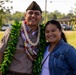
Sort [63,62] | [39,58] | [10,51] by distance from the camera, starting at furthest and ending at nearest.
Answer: [10,51] < [39,58] < [63,62]

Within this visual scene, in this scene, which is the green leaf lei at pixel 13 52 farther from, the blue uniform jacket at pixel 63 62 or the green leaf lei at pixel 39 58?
the blue uniform jacket at pixel 63 62

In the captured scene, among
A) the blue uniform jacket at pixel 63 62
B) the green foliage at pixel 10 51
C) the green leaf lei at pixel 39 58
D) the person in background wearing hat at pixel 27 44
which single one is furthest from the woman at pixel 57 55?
the green foliage at pixel 10 51

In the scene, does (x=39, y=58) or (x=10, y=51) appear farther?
(x=10, y=51)

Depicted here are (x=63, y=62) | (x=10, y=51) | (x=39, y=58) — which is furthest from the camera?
(x=10, y=51)

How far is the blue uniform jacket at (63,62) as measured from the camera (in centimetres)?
369

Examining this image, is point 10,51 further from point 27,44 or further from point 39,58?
point 39,58

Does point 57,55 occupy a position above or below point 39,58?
above

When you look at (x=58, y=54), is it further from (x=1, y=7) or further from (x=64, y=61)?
(x=1, y=7)

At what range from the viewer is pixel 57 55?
3.74 metres

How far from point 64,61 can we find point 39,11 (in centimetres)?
94

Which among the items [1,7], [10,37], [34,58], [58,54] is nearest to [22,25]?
[10,37]

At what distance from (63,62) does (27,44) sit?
2.40ft

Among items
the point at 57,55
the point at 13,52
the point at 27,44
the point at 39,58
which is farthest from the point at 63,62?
the point at 13,52

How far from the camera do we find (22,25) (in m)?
4.38
